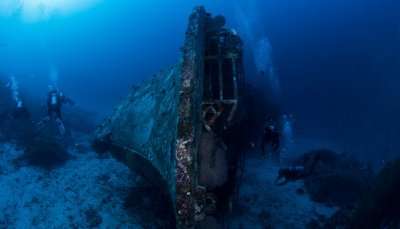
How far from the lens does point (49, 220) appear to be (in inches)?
293

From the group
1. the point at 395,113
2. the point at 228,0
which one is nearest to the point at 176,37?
the point at 228,0

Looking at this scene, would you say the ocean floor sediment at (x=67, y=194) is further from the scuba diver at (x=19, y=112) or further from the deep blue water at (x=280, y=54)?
the deep blue water at (x=280, y=54)

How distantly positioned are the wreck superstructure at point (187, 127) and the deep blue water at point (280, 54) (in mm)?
16516

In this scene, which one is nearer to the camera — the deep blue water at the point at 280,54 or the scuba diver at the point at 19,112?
the scuba diver at the point at 19,112

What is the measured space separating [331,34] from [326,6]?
48.2 feet

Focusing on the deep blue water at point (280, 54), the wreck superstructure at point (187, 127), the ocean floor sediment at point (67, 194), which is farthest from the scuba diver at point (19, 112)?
the deep blue water at point (280, 54)

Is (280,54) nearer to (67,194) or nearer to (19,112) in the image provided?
(19,112)

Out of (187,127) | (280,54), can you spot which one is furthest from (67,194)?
(280,54)

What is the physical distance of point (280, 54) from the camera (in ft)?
209

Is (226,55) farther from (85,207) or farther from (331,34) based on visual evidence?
(331,34)

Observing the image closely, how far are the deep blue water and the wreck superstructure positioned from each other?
1652 cm

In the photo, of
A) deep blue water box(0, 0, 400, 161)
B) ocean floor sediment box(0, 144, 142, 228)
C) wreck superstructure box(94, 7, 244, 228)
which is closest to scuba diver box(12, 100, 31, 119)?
ocean floor sediment box(0, 144, 142, 228)

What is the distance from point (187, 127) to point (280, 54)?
62579mm

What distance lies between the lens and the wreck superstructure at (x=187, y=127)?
4.01 metres
